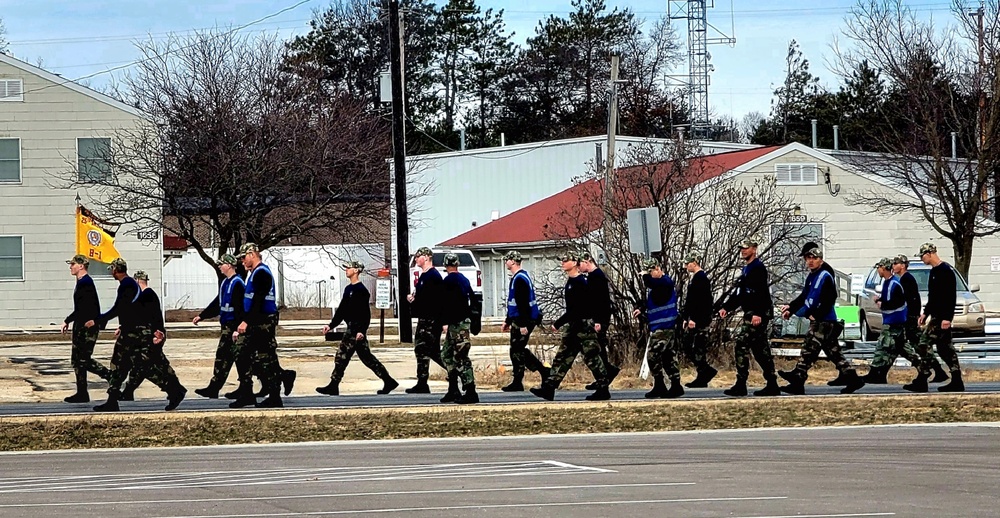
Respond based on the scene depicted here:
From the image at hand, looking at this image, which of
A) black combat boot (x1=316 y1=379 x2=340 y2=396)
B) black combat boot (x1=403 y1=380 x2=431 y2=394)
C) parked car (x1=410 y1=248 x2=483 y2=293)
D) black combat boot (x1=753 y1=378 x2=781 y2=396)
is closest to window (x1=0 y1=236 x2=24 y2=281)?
parked car (x1=410 y1=248 x2=483 y2=293)

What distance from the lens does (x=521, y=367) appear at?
18344 mm

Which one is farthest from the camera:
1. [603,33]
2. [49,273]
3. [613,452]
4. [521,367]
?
[603,33]

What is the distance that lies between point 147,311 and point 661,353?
5.97 meters

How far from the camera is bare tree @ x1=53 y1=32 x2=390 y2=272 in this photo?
34750mm

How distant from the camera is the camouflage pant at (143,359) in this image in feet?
54.6

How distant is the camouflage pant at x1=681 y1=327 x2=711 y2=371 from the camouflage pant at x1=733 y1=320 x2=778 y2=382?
1.29 m

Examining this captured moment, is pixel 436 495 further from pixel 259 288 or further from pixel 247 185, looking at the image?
pixel 247 185

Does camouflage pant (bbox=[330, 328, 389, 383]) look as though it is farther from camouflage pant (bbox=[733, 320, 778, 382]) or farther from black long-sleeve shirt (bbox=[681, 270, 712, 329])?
camouflage pant (bbox=[733, 320, 778, 382])

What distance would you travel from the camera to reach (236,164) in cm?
3494

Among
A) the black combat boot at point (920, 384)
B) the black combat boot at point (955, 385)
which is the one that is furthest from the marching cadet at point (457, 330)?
the black combat boot at point (955, 385)

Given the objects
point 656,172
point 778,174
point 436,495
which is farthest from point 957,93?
point 436,495

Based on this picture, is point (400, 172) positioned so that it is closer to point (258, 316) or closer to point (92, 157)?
point (92, 157)

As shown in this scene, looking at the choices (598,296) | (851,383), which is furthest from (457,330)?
(851,383)

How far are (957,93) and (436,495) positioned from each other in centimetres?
2725
